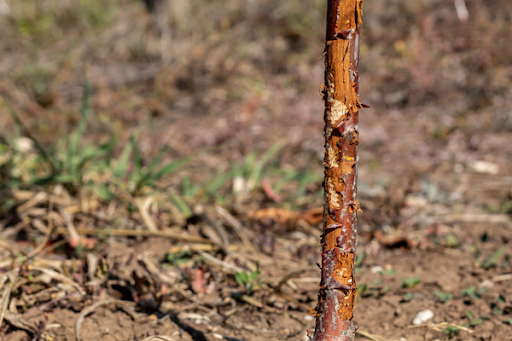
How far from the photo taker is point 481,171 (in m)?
3.52

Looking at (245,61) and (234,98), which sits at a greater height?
(245,61)

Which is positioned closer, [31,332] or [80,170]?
[31,332]

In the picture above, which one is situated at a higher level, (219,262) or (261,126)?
(261,126)

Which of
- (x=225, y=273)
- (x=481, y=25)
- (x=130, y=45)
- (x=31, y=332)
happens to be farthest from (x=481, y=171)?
(x=130, y=45)

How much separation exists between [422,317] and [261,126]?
3.38 meters

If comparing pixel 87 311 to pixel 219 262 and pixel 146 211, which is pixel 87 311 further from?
pixel 146 211

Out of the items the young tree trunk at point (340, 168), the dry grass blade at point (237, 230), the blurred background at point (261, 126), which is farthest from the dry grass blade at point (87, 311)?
the young tree trunk at point (340, 168)

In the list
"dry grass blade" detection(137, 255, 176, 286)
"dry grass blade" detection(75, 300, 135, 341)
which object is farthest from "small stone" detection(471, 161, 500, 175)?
"dry grass blade" detection(75, 300, 135, 341)

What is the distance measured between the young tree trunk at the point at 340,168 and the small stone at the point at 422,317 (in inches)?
22.2

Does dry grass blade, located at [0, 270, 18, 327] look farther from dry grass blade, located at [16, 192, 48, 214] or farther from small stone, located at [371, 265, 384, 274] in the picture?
small stone, located at [371, 265, 384, 274]

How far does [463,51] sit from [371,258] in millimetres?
4258

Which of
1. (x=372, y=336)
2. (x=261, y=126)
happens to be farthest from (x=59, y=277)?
(x=261, y=126)

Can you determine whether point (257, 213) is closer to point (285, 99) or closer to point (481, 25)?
point (285, 99)

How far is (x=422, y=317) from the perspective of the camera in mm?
1644
